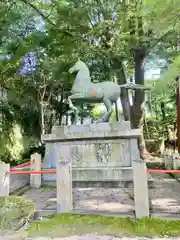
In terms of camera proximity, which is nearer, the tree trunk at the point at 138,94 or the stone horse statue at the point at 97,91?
the stone horse statue at the point at 97,91

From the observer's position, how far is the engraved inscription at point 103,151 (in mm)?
6422

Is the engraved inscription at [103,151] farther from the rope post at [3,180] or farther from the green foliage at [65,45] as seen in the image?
the green foliage at [65,45]

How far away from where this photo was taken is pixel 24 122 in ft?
48.9

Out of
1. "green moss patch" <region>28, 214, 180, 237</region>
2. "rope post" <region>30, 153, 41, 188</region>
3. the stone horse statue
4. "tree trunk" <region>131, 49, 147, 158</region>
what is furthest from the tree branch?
"green moss patch" <region>28, 214, 180, 237</region>

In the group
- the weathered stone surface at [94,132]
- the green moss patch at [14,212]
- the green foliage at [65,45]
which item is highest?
the green foliage at [65,45]

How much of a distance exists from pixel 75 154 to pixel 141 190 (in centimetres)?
322

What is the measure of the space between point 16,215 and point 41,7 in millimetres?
9345

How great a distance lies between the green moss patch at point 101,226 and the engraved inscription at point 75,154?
283cm

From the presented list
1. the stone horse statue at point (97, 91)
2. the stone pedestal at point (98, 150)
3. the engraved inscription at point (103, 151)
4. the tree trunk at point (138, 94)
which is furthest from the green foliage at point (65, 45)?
the engraved inscription at point (103, 151)

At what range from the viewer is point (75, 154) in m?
6.62

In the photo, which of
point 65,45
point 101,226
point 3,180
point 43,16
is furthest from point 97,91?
point 43,16

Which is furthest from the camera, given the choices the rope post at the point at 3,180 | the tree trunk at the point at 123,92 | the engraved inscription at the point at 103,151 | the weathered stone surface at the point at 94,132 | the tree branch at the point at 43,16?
the tree trunk at the point at 123,92

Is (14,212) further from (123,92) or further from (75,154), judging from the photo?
(123,92)

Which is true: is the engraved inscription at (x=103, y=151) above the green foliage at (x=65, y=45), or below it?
below
